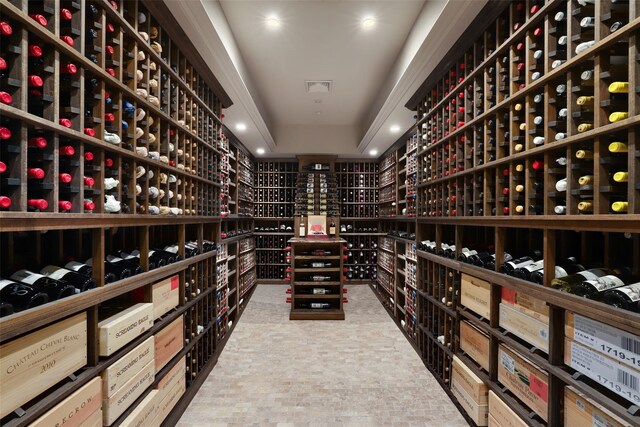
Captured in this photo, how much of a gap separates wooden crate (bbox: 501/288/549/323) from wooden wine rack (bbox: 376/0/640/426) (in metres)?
0.01

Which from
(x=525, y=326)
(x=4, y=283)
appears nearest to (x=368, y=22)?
(x=525, y=326)

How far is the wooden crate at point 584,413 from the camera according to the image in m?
1.19

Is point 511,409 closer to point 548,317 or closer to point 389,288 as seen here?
point 548,317

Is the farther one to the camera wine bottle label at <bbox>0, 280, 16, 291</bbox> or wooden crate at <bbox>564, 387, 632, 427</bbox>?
wooden crate at <bbox>564, 387, 632, 427</bbox>

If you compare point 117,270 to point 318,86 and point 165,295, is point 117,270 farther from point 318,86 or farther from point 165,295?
point 318,86

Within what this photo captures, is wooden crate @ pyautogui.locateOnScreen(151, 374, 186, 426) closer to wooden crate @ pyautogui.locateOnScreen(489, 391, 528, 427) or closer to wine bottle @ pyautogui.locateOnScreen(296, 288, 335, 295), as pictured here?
wooden crate @ pyautogui.locateOnScreen(489, 391, 528, 427)

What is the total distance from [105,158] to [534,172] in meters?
2.25

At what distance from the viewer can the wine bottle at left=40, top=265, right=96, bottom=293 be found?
1.33m

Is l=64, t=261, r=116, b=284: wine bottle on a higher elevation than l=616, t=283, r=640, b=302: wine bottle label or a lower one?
higher

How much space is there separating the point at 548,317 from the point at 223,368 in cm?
289

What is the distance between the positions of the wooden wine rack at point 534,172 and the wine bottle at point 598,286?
0.05m

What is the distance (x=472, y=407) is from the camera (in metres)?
2.16

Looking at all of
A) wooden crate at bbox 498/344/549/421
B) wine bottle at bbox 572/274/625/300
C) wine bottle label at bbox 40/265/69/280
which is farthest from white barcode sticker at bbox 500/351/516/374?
wine bottle label at bbox 40/265/69/280

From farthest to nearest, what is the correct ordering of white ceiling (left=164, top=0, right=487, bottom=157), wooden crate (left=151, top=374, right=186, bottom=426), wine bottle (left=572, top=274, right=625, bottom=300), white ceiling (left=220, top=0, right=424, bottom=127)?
white ceiling (left=220, top=0, right=424, bottom=127) < white ceiling (left=164, top=0, right=487, bottom=157) < wooden crate (left=151, top=374, right=186, bottom=426) < wine bottle (left=572, top=274, right=625, bottom=300)
